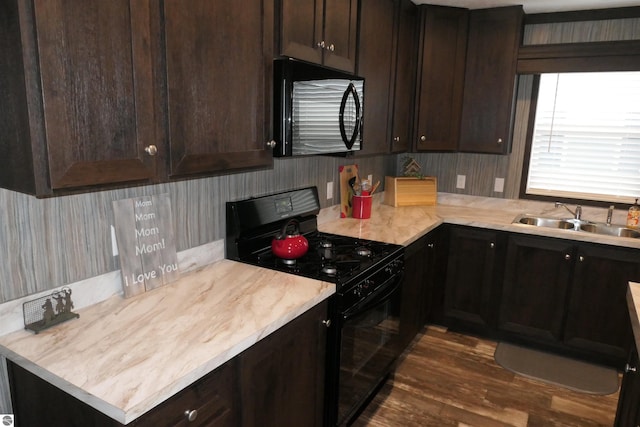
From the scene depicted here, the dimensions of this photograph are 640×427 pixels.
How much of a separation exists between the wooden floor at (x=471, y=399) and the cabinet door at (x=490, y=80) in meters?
1.54

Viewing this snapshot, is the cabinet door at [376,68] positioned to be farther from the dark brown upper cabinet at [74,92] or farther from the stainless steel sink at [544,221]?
the dark brown upper cabinet at [74,92]

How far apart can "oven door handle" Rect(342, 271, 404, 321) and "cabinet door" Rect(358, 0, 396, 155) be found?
77 cm

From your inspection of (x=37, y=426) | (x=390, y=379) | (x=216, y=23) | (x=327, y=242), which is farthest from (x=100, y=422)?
(x=390, y=379)

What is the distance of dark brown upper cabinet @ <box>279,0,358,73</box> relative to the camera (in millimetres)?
1741

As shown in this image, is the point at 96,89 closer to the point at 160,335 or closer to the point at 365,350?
the point at 160,335

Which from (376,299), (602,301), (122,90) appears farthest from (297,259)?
(602,301)

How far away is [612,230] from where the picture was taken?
3.02 m

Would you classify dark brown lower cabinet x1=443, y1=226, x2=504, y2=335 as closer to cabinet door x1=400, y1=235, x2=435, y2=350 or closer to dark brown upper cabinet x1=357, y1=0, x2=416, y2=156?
cabinet door x1=400, y1=235, x2=435, y2=350

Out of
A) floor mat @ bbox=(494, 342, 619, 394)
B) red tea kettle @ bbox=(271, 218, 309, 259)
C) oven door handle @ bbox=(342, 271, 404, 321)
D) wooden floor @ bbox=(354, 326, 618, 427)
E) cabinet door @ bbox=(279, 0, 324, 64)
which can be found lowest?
wooden floor @ bbox=(354, 326, 618, 427)

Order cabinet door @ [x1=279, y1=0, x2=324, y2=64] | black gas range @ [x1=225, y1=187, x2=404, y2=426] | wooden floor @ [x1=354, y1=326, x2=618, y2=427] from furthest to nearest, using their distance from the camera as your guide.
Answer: wooden floor @ [x1=354, y1=326, x2=618, y2=427], black gas range @ [x1=225, y1=187, x2=404, y2=426], cabinet door @ [x1=279, y1=0, x2=324, y2=64]

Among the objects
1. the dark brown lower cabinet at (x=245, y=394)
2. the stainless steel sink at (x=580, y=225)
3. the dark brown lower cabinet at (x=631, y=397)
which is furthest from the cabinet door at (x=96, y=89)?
the stainless steel sink at (x=580, y=225)

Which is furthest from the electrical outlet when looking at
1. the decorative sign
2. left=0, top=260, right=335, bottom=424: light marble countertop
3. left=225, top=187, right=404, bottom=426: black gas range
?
left=225, top=187, right=404, bottom=426: black gas range

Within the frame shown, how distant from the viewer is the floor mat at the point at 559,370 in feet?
8.71

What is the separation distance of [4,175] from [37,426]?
2.34 ft
